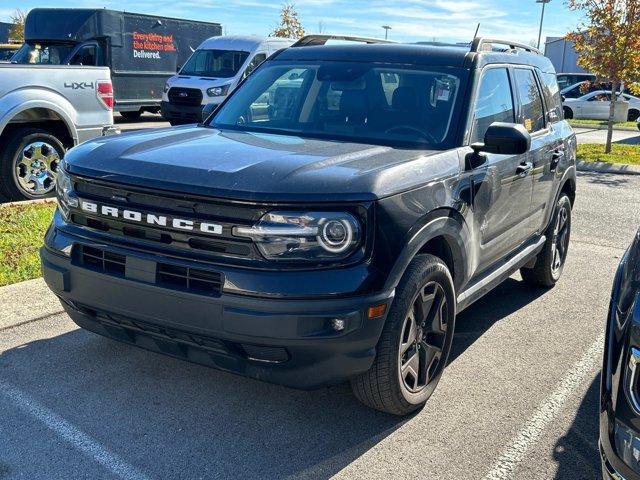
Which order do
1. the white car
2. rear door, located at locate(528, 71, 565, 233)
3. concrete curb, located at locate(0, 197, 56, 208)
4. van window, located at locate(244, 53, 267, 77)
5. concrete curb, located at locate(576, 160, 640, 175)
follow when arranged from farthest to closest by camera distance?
the white car
van window, located at locate(244, 53, 267, 77)
concrete curb, located at locate(576, 160, 640, 175)
concrete curb, located at locate(0, 197, 56, 208)
rear door, located at locate(528, 71, 565, 233)

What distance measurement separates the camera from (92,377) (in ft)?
12.9

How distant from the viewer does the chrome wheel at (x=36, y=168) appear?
7723mm

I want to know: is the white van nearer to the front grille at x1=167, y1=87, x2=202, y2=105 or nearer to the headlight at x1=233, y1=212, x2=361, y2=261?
the front grille at x1=167, y1=87, x2=202, y2=105

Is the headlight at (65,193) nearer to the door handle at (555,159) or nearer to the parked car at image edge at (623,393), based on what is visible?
the parked car at image edge at (623,393)

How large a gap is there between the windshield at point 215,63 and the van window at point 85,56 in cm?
221

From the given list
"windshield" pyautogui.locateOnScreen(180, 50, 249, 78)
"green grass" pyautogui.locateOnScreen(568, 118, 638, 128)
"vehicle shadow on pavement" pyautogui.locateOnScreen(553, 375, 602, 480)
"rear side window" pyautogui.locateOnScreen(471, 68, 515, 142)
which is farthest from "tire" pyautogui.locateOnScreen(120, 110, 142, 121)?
"vehicle shadow on pavement" pyautogui.locateOnScreen(553, 375, 602, 480)

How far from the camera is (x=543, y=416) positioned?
145 inches

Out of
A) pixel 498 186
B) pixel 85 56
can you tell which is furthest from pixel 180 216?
pixel 85 56

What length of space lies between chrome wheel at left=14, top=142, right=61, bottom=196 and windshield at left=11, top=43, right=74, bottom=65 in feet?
31.6

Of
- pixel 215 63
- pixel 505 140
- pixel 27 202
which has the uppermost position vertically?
pixel 215 63

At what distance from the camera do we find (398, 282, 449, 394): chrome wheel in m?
3.45

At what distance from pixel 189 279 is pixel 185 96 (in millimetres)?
14661

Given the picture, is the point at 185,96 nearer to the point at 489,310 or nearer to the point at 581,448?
the point at 489,310

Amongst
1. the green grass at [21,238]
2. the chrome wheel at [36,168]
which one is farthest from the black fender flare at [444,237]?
the chrome wheel at [36,168]
